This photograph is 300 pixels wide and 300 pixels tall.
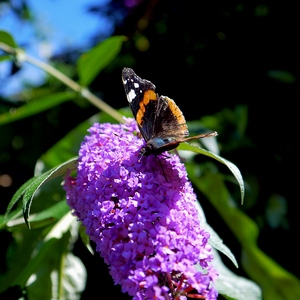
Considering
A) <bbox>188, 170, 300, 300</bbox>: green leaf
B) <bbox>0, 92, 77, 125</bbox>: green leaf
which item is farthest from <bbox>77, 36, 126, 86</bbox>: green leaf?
<bbox>188, 170, 300, 300</bbox>: green leaf

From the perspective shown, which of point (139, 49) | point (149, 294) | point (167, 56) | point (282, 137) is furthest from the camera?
point (139, 49)

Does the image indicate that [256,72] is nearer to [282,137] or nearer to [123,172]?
[282,137]

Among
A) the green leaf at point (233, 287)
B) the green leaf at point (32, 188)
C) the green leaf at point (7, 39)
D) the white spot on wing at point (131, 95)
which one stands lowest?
the green leaf at point (233, 287)

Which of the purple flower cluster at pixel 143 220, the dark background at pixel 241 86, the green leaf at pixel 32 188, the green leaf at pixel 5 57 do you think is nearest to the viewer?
→ the purple flower cluster at pixel 143 220

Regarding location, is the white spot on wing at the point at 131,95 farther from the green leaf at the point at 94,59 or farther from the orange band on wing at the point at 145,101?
the green leaf at the point at 94,59

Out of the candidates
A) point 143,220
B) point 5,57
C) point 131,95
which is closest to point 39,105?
point 5,57

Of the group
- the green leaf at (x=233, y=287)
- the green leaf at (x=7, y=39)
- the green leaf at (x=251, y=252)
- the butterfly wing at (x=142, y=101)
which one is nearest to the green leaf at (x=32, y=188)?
the butterfly wing at (x=142, y=101)

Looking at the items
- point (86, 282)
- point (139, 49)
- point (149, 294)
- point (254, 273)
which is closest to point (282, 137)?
point (254, 273)
